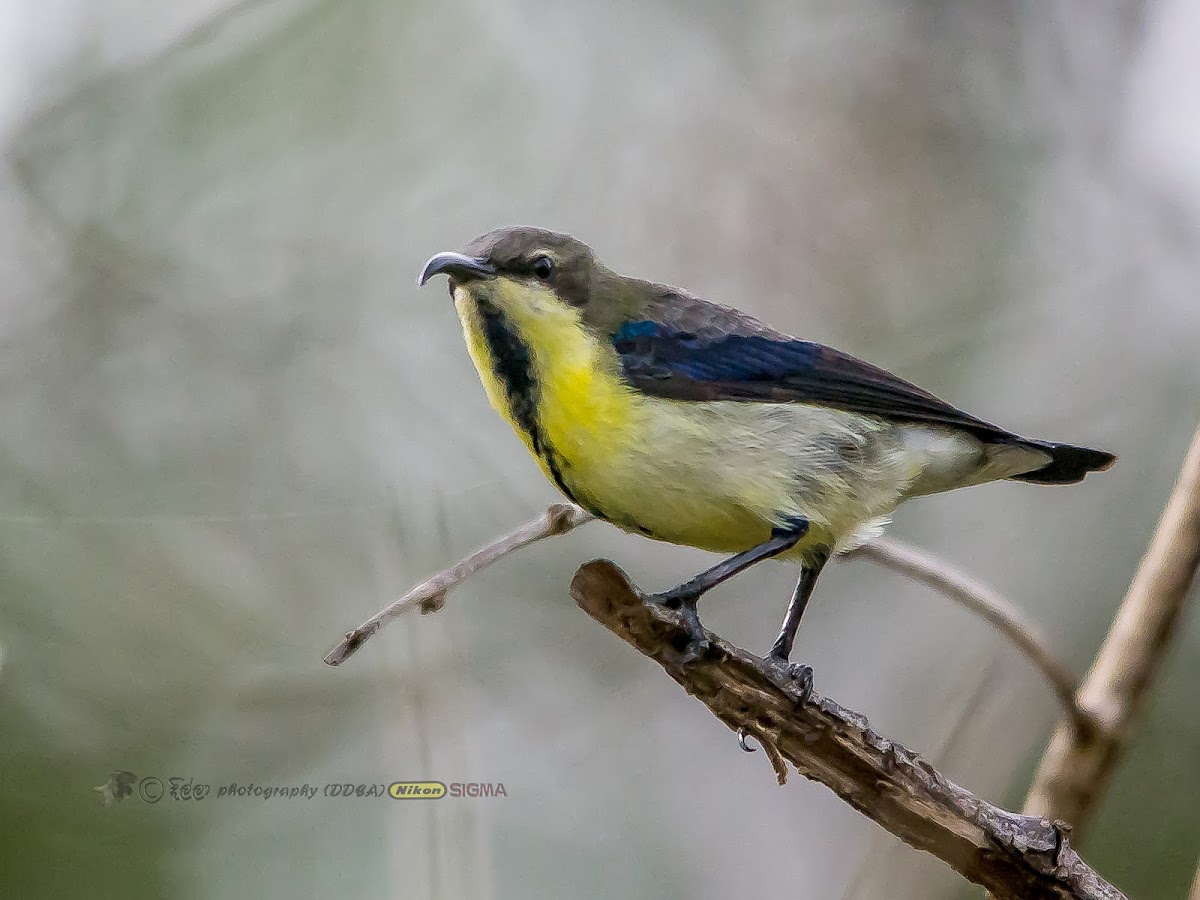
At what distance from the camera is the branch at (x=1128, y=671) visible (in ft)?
8.47

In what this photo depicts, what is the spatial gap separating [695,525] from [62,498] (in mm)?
2650

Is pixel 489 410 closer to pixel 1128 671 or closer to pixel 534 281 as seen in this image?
pixel 534 281

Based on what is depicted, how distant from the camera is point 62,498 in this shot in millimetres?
4094

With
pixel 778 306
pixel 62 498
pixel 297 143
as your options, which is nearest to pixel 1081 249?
pixel 778 306

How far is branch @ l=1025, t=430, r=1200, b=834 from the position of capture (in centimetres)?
258

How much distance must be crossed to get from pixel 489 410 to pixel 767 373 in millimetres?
1436

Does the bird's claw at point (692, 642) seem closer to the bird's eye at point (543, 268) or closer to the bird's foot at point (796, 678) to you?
the bird's foot at point (796, 678)

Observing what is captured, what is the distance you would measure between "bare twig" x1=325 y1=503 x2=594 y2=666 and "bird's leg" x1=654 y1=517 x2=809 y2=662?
31 cm

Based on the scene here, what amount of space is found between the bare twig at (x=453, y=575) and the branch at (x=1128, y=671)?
1.23 metres

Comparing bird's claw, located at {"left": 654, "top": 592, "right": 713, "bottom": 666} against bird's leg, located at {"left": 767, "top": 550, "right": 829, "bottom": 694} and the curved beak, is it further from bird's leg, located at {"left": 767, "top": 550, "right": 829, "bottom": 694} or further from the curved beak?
the curved beak

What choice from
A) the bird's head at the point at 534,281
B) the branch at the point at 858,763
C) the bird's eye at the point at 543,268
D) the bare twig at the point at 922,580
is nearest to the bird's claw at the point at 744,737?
the branch at the point at 858,763

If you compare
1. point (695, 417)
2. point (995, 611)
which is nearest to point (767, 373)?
point (695, 417)

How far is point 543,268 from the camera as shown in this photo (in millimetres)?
2588

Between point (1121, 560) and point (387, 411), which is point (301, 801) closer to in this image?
point (387, 411)
